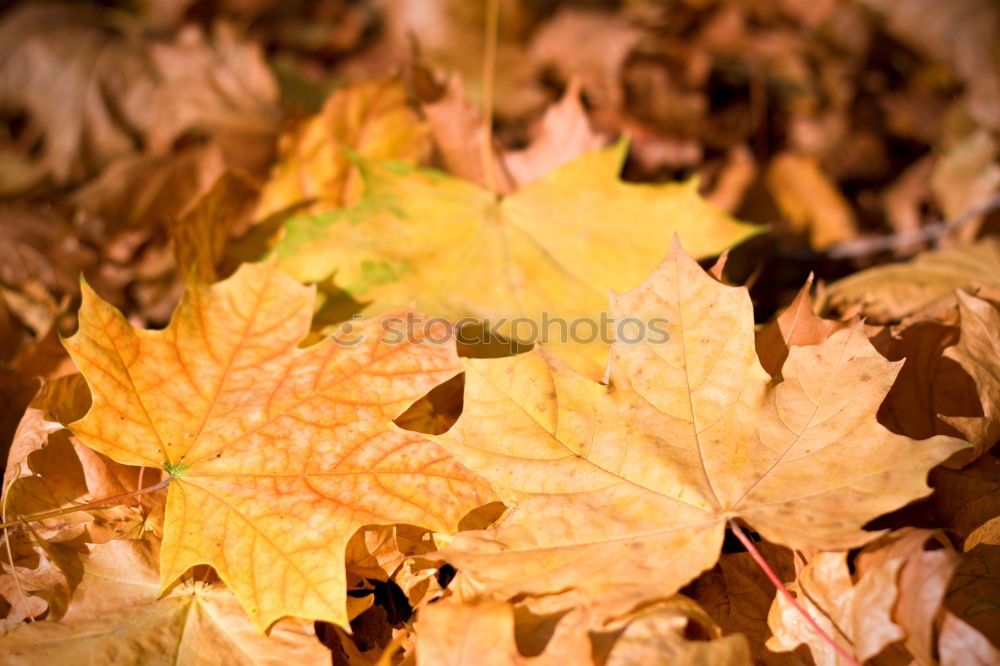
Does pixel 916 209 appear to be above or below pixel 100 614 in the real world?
below

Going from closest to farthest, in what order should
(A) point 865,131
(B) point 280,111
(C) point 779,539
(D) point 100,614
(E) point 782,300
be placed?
1. (C) point 779,539
2. (D) point 100,614
3. (E) point 782,300
4. (B) point 280,111
5. (A) point 865,131

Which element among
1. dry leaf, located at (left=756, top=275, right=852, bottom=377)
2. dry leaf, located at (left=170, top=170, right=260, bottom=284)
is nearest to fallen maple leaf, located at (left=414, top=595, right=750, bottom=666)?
dry leaf, located at (left=756, top=275, right=852, bottom=377)

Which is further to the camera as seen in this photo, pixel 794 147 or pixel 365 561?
pixel 794 147

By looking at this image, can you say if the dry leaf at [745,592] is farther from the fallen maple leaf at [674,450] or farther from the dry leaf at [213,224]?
the dry leaf at [213,224]

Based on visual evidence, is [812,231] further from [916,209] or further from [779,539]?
[779,539]

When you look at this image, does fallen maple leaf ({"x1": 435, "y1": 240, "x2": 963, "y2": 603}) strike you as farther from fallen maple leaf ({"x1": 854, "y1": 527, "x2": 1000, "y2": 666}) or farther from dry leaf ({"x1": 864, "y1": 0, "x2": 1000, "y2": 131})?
dry leaf ({"x1": 864, "y1": 0, "x2": 1000, "y2": 131})

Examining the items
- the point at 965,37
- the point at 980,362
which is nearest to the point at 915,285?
the point at 980,362

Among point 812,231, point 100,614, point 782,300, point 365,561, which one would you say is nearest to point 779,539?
point 365,561
